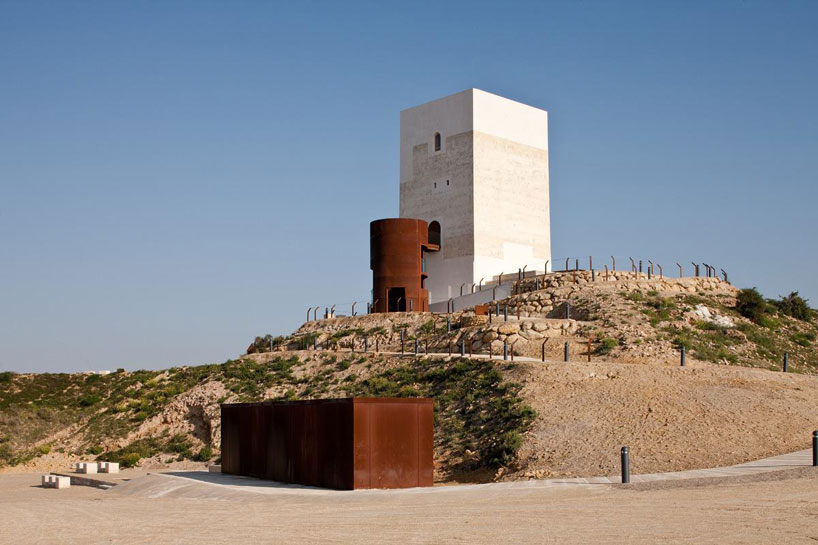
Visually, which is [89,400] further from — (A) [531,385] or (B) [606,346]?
(B) [606,346]

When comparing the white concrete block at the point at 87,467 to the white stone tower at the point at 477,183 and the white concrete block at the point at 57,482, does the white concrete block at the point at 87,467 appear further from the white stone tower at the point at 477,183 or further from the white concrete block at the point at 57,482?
the white stone tower at the point at 477,183

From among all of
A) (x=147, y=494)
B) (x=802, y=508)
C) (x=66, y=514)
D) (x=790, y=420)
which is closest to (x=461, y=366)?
(x=790, y=420)

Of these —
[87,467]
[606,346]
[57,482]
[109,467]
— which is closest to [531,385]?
[606,346]

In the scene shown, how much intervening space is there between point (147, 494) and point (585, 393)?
43.9 ft

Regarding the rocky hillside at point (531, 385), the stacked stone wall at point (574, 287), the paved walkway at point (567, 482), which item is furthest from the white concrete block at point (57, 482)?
the stacked stone wall at point (574, 287)

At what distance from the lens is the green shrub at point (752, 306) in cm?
4453

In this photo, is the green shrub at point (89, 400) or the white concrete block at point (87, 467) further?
the green shrub at point (89, 400)

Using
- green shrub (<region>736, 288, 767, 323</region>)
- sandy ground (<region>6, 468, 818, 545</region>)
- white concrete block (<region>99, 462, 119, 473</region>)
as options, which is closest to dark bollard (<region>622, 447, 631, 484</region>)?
sandy ground (<region>6, 468, 818, 545</region>)

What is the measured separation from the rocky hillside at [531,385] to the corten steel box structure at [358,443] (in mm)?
3355

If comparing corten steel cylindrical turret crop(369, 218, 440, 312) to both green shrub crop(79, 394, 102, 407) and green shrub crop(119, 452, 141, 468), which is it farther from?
green shrub crop(119, 452, 141, 468)

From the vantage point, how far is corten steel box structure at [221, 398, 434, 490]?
68.1 ft

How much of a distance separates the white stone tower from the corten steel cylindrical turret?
227 cm

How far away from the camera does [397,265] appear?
5047 cm

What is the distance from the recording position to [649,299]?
43.6 metres
